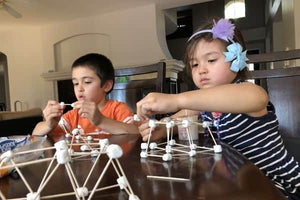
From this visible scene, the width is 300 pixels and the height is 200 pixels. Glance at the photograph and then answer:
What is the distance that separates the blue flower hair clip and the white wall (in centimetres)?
383

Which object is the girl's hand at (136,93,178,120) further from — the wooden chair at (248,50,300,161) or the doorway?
the doorway

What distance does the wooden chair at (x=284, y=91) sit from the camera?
0.98 meters

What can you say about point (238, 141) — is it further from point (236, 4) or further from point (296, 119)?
point (236, 4)

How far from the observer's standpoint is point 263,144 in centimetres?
72

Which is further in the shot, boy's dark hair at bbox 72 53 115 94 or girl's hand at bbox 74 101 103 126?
boy's dark hair at bbox 72 53 115 94

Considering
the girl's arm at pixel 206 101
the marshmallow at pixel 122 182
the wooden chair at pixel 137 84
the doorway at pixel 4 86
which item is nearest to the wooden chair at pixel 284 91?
the wooden chair at pixel 137 84

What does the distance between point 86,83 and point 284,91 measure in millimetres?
799

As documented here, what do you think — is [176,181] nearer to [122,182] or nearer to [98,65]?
[122,182]

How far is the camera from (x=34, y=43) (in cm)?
574

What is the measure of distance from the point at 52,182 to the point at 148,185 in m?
0.13

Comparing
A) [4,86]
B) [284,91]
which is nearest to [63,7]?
[4,86]

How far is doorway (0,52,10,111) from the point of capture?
6449 millimetres

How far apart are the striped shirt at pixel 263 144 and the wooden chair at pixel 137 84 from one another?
45 centimetres

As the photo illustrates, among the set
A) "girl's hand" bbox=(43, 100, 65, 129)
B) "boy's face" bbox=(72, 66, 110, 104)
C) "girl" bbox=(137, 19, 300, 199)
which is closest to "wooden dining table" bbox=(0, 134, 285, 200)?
"girl" bbox=(137, 19, 300, 199)
